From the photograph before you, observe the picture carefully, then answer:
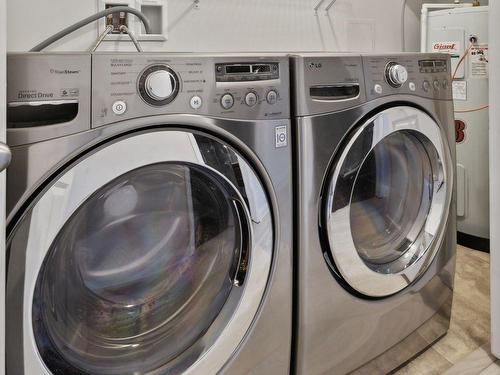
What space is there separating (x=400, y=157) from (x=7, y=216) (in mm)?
1111

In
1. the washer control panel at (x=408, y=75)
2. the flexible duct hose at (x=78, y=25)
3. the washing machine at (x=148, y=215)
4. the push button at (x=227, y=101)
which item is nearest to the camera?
the washing machine at (x=148, y=215)

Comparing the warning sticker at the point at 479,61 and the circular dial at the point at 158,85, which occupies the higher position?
the warning sticker at the point at 479,61

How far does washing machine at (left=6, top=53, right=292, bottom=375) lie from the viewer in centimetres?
75

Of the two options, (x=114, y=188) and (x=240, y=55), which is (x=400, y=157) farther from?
(x=114, y=188)

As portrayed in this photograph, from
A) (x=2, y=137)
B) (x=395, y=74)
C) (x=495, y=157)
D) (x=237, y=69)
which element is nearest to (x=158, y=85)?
(x=237, y=69)

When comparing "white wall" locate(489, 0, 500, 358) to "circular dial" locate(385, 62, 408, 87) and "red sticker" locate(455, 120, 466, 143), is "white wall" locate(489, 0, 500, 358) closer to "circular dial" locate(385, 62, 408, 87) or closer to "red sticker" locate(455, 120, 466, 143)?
"circular dial" locate(385, 62, 408, 87)

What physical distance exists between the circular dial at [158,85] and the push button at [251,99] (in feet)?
0.60

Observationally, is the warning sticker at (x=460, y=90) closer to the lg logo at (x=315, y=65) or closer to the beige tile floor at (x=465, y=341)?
the beige tile floor at (x=465, y=341)

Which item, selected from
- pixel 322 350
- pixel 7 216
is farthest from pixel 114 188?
pixel 322 350

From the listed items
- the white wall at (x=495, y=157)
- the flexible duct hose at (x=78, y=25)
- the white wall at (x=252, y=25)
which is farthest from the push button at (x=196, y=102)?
the white wall at (x=495, y=157)

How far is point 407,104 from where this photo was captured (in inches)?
49.4

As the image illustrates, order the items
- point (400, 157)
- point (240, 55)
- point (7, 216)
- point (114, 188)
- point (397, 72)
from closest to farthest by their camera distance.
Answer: point (7, 216) → point (114, 188) → point (240, 55) → point (397, 72) → point (400, 157)

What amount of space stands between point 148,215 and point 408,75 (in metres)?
0.89

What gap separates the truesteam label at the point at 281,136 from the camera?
1.04m
